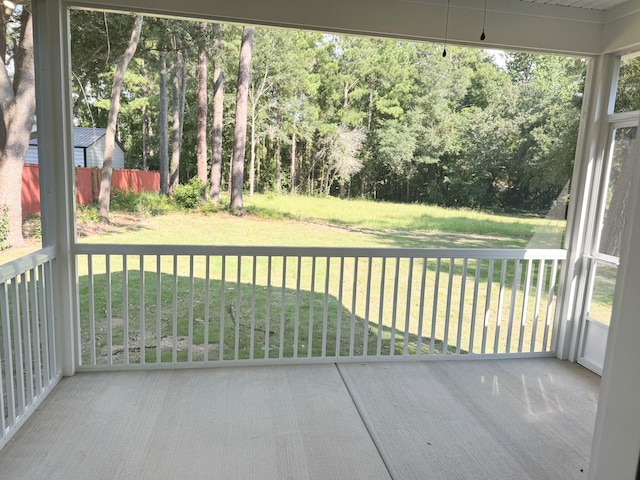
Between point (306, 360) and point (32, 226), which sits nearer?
point (32, 226)

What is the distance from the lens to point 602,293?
11.0 ft

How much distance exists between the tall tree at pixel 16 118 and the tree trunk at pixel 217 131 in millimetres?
1166

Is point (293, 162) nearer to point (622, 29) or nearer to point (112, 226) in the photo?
point (112, 226)

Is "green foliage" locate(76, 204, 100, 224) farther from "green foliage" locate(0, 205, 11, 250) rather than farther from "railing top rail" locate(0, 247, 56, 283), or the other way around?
"green foliage" locate(0, 205, 11, 250)

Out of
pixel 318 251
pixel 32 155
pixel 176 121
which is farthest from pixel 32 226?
pixel 318 251

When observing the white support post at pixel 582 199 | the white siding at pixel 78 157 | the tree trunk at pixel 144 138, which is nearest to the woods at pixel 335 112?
the tree trunk at pixel 144 138

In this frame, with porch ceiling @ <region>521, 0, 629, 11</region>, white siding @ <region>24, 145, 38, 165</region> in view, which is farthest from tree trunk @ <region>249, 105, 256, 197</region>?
porch ceiling @ <region>521, 0, 629, 11</region>

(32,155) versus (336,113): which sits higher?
(336,113)

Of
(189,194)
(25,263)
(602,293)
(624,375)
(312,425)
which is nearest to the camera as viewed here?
(624,375)

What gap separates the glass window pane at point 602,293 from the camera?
129 inches

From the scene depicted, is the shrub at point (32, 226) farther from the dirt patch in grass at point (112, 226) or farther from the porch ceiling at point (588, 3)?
the porch ceiling at point (588, 3)

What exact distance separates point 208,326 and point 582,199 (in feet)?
10.1

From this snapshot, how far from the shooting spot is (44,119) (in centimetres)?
261

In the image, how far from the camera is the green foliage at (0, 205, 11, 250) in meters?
2.20
